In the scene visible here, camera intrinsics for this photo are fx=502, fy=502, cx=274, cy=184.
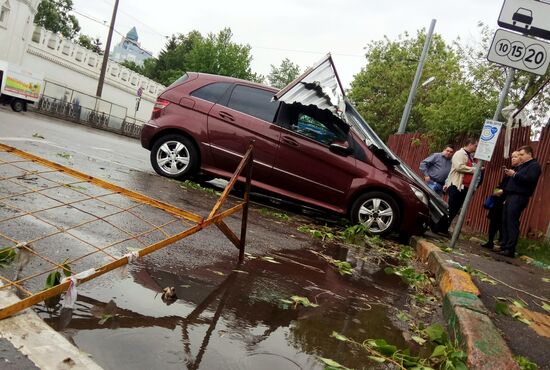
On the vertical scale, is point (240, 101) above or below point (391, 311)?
above

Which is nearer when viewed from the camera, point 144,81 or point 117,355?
point 117,355

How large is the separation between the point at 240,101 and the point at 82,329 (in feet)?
19.1

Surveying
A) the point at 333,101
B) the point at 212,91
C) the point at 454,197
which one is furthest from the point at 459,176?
the point at 212,91

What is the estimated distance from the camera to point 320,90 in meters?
7.04

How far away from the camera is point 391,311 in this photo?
366 centimetres

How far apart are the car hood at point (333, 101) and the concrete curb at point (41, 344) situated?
5.08 m

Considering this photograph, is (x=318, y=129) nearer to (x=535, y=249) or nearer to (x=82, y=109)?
(x=535, y=249)

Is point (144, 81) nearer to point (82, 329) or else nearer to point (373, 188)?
point (373, 188)

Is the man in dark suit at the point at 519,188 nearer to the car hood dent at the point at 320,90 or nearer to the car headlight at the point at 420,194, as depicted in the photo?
the car headlight at the point at 420,194

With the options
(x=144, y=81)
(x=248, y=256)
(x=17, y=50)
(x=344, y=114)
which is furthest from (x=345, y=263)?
(x=144, y=81)

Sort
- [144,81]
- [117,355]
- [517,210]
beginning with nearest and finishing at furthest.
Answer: [117,355] → [517,210] → [144,81]

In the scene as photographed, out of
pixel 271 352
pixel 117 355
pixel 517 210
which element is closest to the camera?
pixel 117 355

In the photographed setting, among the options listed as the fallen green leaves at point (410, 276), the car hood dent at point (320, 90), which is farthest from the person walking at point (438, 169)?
the fallen green leaves at point (410, 276)

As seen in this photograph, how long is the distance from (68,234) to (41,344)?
1.63 metres
